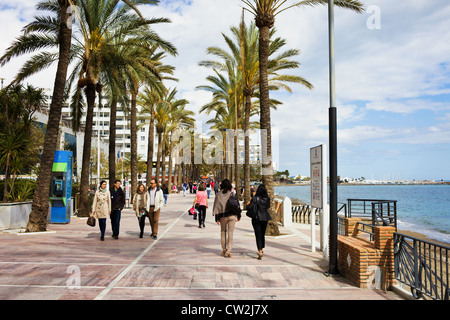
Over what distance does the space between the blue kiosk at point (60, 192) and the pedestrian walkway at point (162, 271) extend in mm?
3959

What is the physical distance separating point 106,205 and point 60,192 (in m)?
5.98

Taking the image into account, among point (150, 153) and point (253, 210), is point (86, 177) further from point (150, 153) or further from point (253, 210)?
point (150, 153)

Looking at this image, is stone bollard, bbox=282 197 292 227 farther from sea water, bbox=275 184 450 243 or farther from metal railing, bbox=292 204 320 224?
sea water, bbox=275 184 450 243

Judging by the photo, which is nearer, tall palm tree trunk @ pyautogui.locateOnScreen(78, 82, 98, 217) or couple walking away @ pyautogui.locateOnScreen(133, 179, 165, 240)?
couple walking away @ pyautogui.locateOnScreen(133, 179, 165, 240)

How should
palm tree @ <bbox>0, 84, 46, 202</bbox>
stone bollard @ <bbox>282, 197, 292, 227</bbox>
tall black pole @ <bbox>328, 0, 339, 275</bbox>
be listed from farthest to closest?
stone bollard @ <bbox>282, 197, 292, 227</bbox> < palm tree @ <bbox>0, 84, 46, 202</bbox> < tall black pole @ <bbox>328, 0, 339, 275</bbox>

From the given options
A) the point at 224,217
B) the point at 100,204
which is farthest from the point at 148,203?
the point at 224,217

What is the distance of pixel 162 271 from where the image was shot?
295 inches

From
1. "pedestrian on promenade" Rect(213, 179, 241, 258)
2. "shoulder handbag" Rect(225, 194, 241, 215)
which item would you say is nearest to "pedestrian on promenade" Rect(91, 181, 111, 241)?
"pedestrian on promenade" Rect(213, 179, 241, 258)

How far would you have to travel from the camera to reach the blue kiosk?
1609cm

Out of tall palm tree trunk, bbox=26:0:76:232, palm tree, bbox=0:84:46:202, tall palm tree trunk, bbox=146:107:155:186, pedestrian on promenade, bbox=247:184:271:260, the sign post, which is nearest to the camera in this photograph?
pedestrian on promenade, bbox=247:184:271:260

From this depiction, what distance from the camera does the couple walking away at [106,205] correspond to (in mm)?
11250

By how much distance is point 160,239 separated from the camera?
39.1 ft

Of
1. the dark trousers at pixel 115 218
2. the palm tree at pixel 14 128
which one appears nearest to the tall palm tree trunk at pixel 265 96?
the dark trousers at pixel 115 218

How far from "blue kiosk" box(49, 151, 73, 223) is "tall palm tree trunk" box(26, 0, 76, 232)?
8.86 ft
